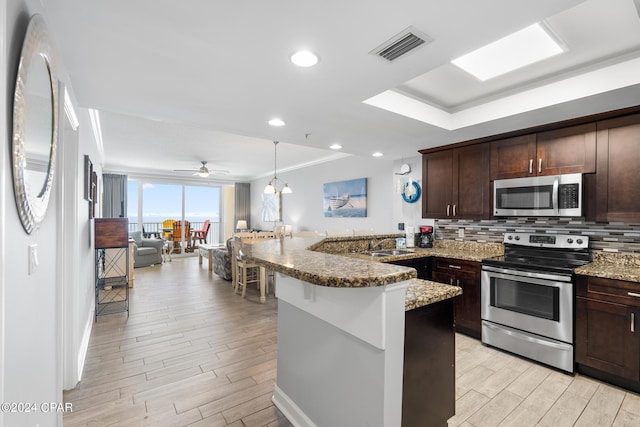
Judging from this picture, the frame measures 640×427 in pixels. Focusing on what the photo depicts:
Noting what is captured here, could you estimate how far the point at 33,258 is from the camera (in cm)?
119

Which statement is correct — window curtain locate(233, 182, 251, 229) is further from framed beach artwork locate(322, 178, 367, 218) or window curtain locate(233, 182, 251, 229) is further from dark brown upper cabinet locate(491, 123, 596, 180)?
dark brown upper cabinet locate(491, 123, 596, 180)

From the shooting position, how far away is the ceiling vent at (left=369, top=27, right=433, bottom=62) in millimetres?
1575

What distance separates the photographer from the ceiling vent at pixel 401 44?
1575 mm

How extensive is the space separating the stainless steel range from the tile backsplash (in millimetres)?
136

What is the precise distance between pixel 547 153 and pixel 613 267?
1170mm

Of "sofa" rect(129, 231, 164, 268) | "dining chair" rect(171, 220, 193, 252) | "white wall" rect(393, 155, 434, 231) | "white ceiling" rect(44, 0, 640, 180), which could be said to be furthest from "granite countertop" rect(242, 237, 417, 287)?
"dining chair" rect(171, 220, 193, 252)

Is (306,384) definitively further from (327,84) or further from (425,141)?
(425,141)


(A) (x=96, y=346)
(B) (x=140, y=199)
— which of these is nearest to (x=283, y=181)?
(B) (x=140, y=199)

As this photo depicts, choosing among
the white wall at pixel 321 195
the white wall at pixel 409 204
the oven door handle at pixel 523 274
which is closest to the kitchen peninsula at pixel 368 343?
the oven door handle at pixel 523 274

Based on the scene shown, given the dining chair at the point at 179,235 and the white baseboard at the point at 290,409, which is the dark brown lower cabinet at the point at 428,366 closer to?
the white baseboard at the point at 290,409

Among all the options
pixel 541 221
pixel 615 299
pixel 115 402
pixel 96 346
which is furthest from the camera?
pixel 541 221

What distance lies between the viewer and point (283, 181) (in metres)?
8.55

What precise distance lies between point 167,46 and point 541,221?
3790mm

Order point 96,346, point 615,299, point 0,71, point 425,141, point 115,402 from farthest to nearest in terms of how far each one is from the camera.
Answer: point 425,141 → point 96,346 → point 615,299 → point 115,402 → point 0,71
